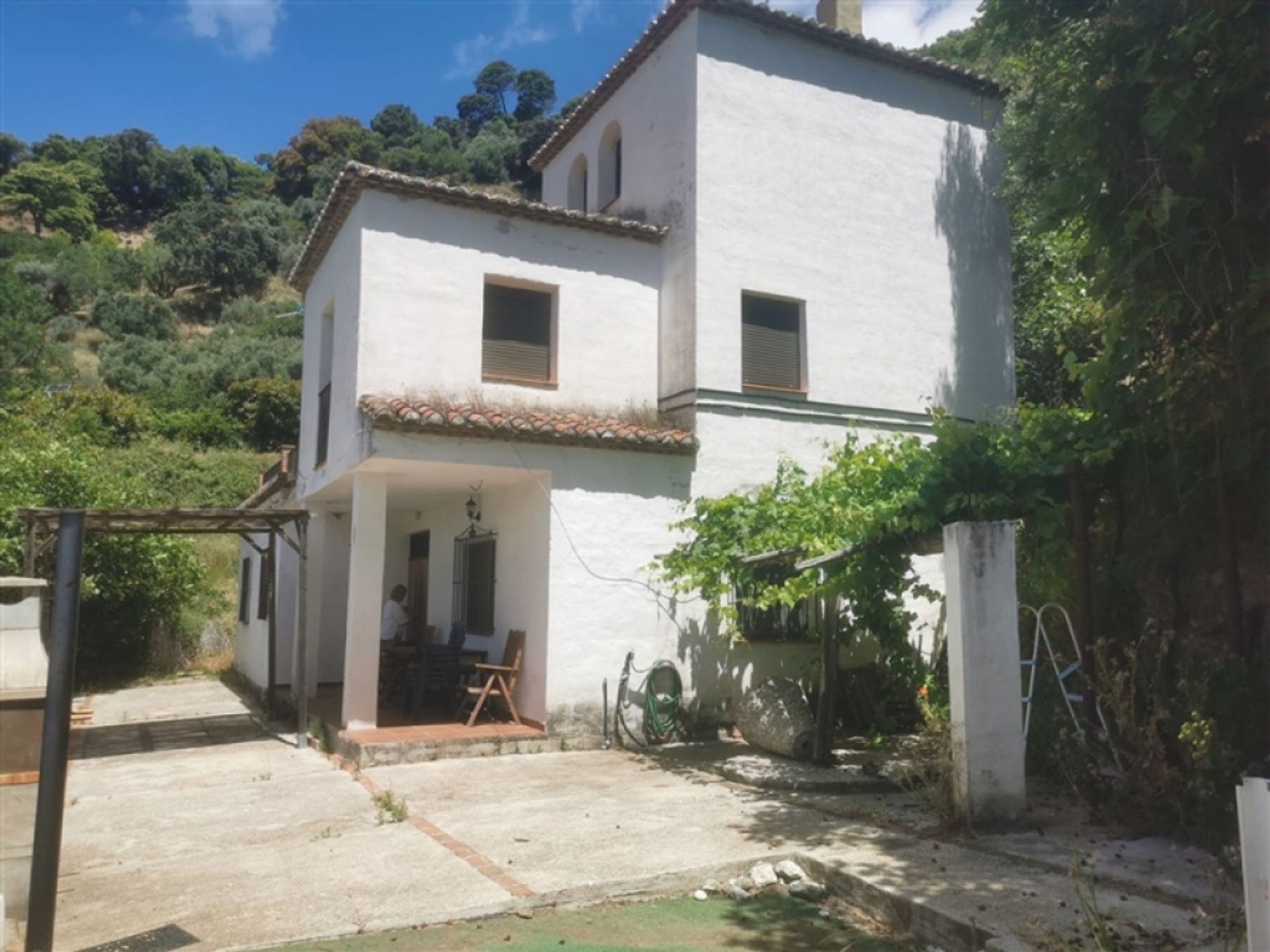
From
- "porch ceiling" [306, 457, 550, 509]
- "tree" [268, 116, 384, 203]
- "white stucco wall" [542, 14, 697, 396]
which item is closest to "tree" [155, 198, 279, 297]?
"tree" [268, 116, 384, 203]

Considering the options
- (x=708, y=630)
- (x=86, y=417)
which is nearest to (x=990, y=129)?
(x=708, y=630)

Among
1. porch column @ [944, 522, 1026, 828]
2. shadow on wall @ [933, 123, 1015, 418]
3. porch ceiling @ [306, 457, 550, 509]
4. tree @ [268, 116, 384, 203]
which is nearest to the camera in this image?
porch column @ [944, 522, 1026, 828]

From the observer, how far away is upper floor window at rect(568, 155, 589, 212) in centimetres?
1544

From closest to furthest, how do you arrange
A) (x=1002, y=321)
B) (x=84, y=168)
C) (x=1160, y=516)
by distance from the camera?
(x=1160, y=516) < (x=1002, y=321) < (x=84, y=168)

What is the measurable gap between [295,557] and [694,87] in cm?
983

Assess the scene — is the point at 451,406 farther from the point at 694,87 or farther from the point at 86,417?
the point at 86,417

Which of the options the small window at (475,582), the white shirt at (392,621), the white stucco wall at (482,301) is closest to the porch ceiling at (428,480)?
the small window at (475,582)

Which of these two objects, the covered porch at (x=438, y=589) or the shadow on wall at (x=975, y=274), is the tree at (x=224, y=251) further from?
the shadow on wall at (x=975, y=274)

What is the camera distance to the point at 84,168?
63188 millimetres

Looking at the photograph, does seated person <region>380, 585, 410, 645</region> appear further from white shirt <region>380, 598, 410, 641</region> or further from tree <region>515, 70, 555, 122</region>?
tree <region>515, 70, 555, 122</region>

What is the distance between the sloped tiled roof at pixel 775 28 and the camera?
1211 centimetres

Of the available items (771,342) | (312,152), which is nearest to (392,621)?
(771,342)

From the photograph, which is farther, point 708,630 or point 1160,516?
point 708,630

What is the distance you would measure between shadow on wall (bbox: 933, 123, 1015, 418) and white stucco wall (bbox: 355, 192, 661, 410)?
14.6 feet
